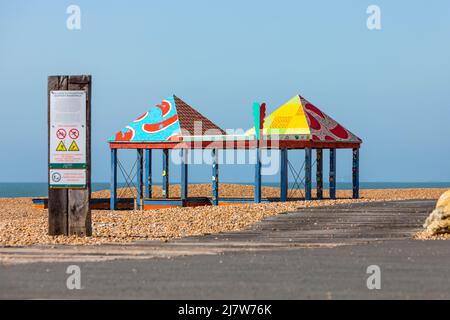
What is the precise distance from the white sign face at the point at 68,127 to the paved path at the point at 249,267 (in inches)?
97.2

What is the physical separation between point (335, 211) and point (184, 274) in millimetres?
13382

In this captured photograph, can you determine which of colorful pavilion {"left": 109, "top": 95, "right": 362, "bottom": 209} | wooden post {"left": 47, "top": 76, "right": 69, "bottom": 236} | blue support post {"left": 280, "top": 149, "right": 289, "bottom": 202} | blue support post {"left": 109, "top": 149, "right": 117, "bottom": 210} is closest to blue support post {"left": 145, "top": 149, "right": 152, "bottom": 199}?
colorful pavilion {"left": 109, "top": 95, "right": 362, "bottom": 209}

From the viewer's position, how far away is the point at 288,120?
40.2m

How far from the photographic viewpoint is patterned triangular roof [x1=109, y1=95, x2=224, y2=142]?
41719 mm

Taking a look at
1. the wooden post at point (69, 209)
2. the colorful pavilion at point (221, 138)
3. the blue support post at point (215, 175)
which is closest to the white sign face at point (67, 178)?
the wooden post at point (69, 209)

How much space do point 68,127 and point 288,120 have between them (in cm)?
2187

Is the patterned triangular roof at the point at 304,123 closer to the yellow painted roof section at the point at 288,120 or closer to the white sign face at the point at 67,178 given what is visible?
the yellow painted roof section at the point at 288,120

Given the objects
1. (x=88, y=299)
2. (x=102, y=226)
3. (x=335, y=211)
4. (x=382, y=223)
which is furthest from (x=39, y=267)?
(x=335, y=211)

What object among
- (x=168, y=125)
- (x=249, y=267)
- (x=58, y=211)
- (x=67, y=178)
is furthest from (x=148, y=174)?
(x=249, y=267)

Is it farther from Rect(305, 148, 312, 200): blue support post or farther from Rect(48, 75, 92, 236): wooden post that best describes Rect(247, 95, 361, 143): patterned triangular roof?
Rect(48, 75, 92, 236): wooden post

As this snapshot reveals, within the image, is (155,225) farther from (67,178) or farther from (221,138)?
(221,138)

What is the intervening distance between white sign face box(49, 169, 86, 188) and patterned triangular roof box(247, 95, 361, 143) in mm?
19814

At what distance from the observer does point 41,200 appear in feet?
145
